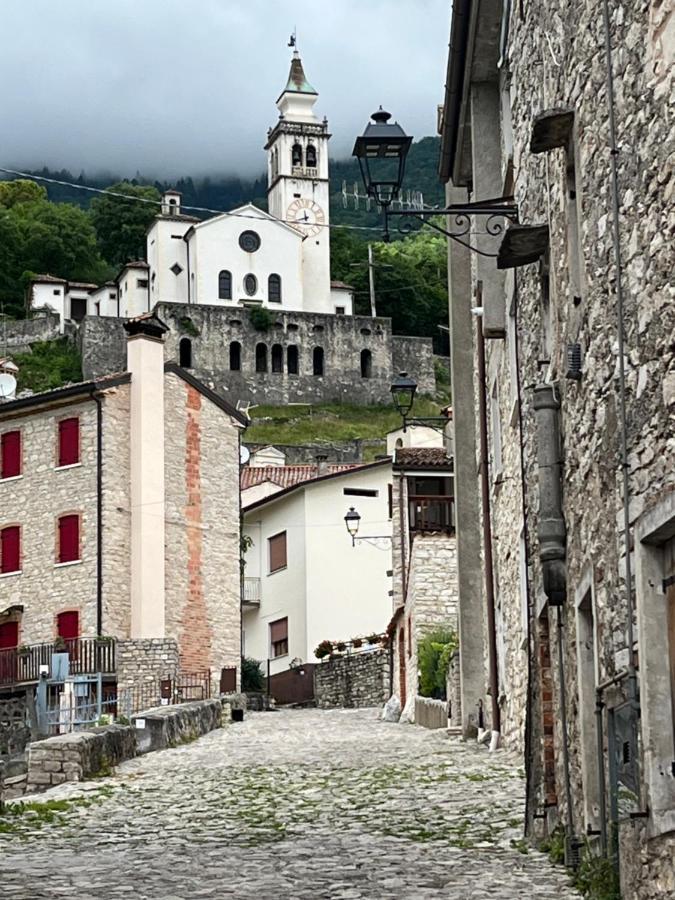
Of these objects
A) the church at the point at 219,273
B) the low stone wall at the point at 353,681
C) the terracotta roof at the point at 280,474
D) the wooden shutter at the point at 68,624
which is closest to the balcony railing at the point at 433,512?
the low stone wall at the point at 353,681

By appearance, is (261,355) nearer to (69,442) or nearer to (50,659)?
(69,442)

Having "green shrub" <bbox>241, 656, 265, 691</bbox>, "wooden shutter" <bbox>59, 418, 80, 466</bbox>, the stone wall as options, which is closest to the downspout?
the stone wall

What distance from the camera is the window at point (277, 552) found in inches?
2016

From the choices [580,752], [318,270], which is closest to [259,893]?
[580,752]

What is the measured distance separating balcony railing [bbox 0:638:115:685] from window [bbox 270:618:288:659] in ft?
A: 44.4

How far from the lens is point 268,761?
769 inches

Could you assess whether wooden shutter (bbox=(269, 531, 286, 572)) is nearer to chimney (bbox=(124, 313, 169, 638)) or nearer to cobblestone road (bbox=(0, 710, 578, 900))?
chimney (bbox=(124, 313, 169, 638))

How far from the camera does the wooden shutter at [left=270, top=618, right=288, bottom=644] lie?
2007 inches

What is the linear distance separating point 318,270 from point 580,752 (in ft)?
310

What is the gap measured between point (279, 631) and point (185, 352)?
146 ft

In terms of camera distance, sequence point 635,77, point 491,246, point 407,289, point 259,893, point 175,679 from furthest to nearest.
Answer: point 407,289 < point 175,679 < point 491,246 < point 259,893 < point 635,77

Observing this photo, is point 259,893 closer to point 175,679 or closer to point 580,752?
point 580,752

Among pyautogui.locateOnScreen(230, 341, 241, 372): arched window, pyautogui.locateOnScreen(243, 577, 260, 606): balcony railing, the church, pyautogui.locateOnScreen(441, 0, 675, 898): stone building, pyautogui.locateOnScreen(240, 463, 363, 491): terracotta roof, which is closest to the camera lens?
pyautogui.locateOnScreen(441, 0, 675, 898): stone building

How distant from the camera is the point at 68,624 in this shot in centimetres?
3888
